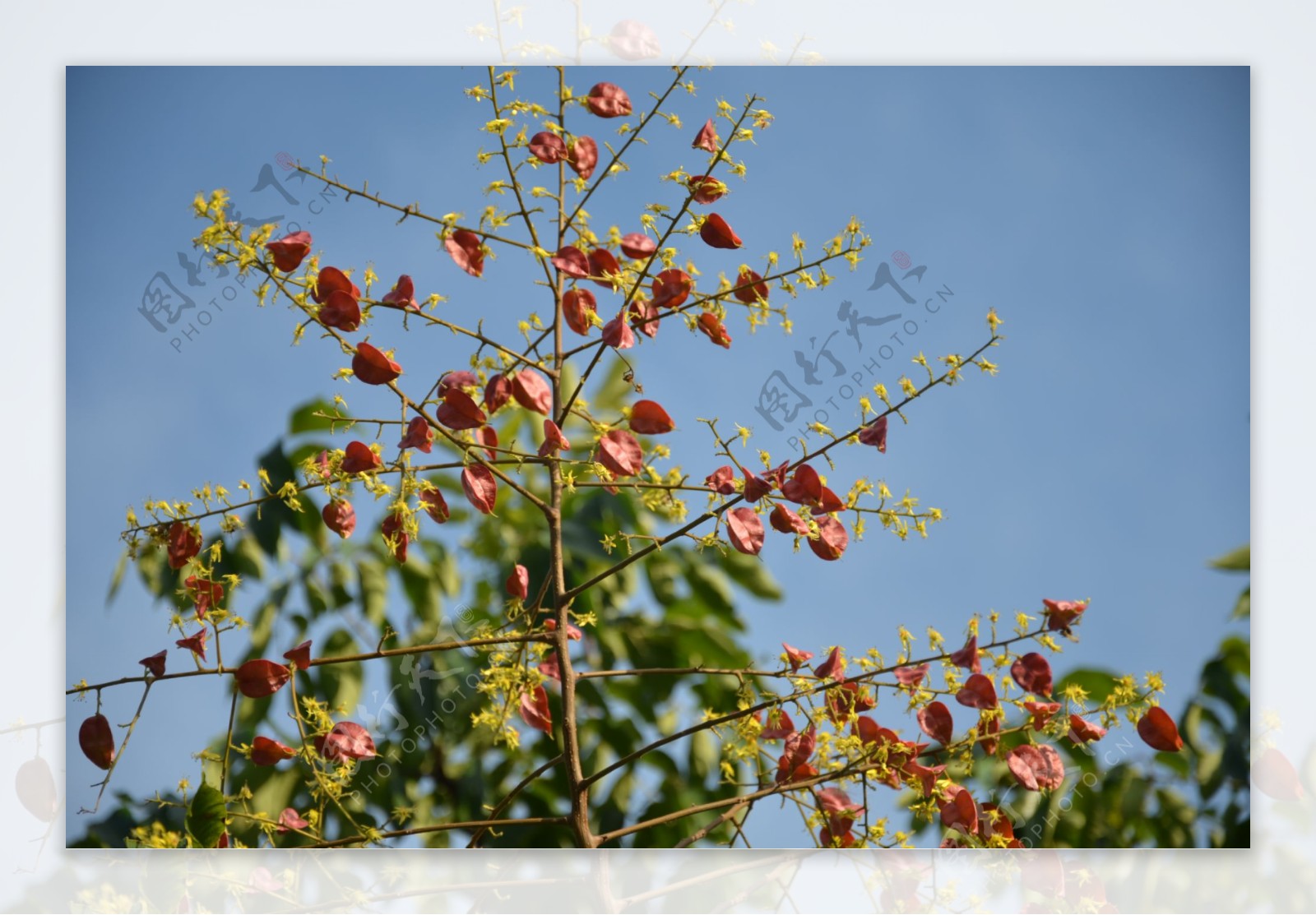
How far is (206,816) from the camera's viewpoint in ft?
4.86

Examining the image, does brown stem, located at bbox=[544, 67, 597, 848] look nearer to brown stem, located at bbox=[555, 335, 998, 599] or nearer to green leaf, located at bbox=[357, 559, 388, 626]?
brown stem, located at bbox=[555, 335, 998, 599]

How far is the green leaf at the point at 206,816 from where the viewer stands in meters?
1.47

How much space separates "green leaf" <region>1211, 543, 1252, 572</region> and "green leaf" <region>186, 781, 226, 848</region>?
125 centimetres

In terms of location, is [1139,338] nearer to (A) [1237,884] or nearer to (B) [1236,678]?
(B) [1236,678]

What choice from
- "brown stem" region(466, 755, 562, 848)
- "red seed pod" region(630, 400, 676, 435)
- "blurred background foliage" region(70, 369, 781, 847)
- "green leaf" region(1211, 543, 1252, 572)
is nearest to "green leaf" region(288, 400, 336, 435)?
"blurred background foliage" region(70, 369, 781, 847)

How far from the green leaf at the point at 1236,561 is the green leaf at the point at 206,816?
1.25m

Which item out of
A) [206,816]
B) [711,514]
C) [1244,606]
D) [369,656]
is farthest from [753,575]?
[206,816]

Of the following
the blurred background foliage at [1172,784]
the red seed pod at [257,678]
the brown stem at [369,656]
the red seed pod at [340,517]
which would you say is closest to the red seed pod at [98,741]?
the brown stem at [369,656]

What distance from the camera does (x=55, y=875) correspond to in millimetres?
1559

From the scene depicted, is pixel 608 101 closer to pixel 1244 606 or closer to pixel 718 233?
pixel 718 233

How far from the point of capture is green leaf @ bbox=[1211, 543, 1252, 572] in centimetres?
150

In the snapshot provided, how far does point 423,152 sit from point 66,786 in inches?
35.8

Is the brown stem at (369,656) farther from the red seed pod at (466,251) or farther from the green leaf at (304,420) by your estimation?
the red seed pod at (466,251)

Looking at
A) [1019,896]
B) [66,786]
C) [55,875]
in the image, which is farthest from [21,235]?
[1019,896]
